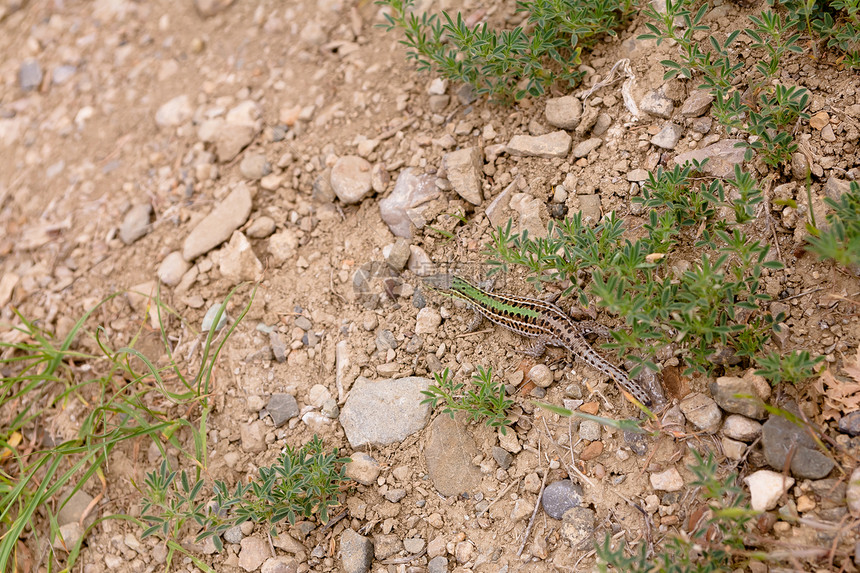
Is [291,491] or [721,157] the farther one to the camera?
[721,157]

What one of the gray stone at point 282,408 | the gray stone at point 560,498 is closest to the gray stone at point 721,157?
the gray stone at point 560,498

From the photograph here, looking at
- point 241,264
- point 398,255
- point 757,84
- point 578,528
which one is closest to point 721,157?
point 757,84

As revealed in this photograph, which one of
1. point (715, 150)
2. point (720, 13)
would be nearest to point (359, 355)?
point (715, 150)

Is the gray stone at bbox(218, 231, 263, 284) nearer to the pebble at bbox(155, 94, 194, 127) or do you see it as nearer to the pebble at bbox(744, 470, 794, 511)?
the pebble at bbox(155, 94, 194, 127)

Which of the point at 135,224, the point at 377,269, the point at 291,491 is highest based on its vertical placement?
the point at 135,224

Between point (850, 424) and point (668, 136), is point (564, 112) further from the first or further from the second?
point (850, 424)

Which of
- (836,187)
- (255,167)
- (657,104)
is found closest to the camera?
(836,187)
